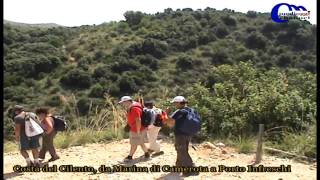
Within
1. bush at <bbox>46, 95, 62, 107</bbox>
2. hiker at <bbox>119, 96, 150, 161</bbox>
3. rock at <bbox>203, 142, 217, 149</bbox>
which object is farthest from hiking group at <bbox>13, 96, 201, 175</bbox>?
bush at <bbox>46, 95, 62, 107</bbox>

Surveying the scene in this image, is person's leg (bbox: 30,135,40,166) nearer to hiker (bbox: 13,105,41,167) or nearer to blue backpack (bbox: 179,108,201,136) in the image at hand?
hiker (bbox: 13,105,41,167)

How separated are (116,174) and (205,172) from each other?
1.40 metres

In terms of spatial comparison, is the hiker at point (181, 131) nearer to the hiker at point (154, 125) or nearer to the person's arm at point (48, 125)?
the hiker at point (154, 125)

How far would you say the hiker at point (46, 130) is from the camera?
8617 millimetres

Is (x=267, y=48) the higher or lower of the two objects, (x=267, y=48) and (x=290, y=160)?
the higher

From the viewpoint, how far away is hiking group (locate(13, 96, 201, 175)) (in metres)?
7.74

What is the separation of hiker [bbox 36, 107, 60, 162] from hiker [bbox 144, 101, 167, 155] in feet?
5.35

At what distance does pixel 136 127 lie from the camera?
8.54 m

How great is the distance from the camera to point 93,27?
4603cm

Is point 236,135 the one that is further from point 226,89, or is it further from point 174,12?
point 174,12

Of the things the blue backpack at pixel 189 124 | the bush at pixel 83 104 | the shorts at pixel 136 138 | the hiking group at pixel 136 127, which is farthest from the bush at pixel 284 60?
the blue backpack at pixel 189 124

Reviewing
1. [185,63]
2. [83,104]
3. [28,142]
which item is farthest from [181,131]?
[185,63]

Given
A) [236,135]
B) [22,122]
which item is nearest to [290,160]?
[236,135]

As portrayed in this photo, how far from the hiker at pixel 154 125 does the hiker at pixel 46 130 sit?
5.35ft
